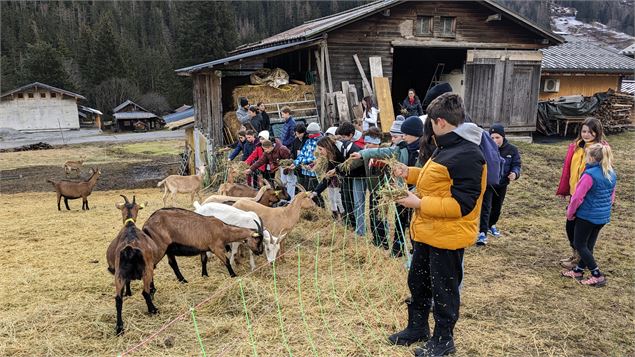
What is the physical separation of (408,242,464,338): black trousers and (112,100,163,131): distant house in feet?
159

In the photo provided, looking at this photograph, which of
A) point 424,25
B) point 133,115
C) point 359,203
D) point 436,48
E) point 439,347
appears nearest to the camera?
point 439,347

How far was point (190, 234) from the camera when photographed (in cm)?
519

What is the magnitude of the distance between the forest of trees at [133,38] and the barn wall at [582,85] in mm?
35970

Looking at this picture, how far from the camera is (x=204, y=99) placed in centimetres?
1727

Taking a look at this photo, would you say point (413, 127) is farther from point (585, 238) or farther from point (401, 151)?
point (585, 238)

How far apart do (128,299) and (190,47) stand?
47.1 m

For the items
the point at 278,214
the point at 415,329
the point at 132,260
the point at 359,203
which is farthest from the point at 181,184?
the point at 415,329

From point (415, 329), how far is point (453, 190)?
137 centimetres

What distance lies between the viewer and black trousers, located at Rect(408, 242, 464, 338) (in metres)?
3.28

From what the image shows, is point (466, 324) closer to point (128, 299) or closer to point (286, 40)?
point (128, 299)

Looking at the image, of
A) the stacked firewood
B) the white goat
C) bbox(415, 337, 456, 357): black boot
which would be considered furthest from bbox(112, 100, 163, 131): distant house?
bbox(415, 337, 456, 357): black boot

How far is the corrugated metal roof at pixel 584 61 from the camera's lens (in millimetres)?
20439

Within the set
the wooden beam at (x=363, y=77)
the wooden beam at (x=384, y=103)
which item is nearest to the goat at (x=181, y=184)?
the wooden beam at (x=384, y=103)

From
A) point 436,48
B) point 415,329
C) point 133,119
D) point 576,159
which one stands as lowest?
point 133,119
